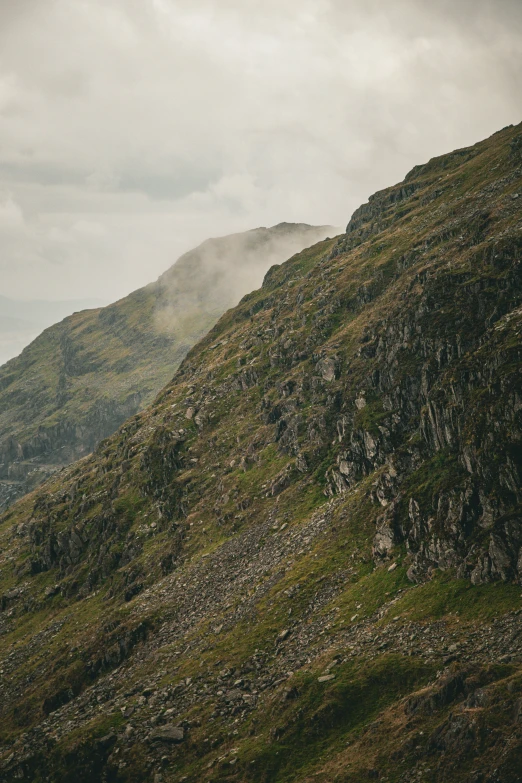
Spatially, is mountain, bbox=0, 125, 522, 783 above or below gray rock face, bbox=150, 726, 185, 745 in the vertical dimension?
above

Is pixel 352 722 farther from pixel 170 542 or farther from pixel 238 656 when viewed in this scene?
pixel 170 542

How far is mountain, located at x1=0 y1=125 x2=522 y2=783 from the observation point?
56.4 m

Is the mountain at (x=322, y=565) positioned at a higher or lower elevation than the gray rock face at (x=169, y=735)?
higher

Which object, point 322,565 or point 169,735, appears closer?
point 169,735

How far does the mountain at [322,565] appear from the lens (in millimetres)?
56375

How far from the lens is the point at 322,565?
8731 centimetres

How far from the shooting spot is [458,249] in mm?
126125

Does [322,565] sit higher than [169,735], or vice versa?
[322,565]

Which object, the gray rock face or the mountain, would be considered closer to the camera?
the mountain

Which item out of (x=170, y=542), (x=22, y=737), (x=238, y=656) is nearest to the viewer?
(x=238, y=656)

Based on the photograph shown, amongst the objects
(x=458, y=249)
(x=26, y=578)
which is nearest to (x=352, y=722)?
(x=458, y=249)

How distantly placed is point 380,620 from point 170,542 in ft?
218

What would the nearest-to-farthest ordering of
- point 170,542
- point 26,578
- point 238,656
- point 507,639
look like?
point 507,639, point 238,656, point 170,542, point 26,578

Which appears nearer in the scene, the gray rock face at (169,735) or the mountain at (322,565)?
the mountain at (322,565)
